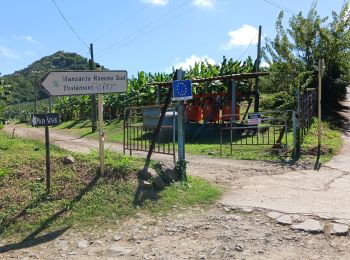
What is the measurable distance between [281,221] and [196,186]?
208 centimetres

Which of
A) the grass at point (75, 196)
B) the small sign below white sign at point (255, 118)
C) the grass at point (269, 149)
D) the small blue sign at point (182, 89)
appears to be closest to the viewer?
the grass at point (75, 196)

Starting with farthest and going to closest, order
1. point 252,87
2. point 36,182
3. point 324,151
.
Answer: point 252,87, point 324,151, point 36,182

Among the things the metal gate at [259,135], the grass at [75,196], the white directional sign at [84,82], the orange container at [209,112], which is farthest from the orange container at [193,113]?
the white directional sign at [84,82]

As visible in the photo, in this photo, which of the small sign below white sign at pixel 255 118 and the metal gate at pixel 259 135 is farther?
the small sign below white sign at pixel 255 118

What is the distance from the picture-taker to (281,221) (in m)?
6.12

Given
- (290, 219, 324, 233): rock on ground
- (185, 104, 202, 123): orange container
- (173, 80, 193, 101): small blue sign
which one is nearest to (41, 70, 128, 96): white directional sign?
(173, 80, 193, 101): small blue sign

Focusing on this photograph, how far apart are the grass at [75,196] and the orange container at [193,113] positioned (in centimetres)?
1211

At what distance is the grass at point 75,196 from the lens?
6133 millimetres

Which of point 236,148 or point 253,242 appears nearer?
point 253,242

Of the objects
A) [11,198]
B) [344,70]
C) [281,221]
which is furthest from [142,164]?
[344,70]

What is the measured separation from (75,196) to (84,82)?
1.85m

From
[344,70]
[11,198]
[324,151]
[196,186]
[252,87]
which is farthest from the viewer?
[252,87]

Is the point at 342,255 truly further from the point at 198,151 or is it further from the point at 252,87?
the point at 252,87

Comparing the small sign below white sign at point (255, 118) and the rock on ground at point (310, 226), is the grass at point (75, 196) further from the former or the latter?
the small sign below white sign at point (255, 118)
